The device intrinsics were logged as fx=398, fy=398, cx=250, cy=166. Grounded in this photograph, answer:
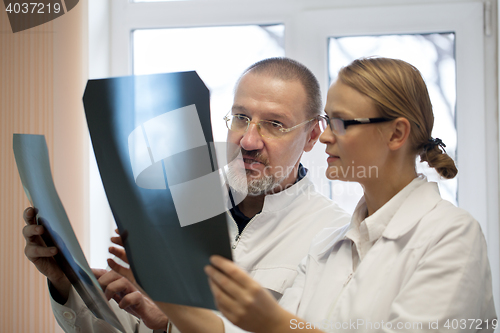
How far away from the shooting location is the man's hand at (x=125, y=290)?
765mm

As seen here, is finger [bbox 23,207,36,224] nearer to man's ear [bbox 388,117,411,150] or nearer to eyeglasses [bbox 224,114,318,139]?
eyeglasses [bbox 224,114,318,139]

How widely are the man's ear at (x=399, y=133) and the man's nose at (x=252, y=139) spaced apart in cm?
43

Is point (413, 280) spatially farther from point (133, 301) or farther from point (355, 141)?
point (133, 301)

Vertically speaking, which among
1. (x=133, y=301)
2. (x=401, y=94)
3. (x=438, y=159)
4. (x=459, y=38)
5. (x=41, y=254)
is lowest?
(x=133, y=301)

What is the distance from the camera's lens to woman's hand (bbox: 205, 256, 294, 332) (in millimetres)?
474

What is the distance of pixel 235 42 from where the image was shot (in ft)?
6.19

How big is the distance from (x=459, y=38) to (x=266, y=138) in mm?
1117

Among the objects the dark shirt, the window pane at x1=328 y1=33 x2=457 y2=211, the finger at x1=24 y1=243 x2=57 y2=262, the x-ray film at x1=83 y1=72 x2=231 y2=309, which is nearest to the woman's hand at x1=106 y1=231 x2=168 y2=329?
the finger at x1=24 y1=243 x2=57 y2=262

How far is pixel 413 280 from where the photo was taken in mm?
619

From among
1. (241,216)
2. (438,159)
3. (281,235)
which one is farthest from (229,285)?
Answer: (241,216)

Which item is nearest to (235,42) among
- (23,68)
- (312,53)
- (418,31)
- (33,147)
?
(312,53)

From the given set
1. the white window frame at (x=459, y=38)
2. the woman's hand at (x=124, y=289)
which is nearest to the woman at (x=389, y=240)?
the woman's hand at (x=124, y=289)

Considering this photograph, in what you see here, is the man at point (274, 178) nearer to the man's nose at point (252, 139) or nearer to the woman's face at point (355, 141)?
the man's nose at point (252, 139)

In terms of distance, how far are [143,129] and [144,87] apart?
54mm
